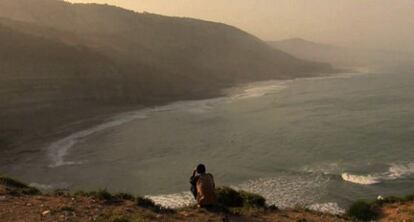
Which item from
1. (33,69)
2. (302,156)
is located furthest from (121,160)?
(33,69)

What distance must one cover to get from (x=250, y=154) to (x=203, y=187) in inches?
991

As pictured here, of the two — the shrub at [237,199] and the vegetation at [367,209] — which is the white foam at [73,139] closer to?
the shrub at [237,199]

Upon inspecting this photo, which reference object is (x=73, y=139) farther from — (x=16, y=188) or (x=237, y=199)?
(x=237, y=199)

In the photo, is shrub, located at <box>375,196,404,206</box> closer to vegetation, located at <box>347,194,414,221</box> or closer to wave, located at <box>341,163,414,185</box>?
vegetation, located at <box>347,194,414,221</box>

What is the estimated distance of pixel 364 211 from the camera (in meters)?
21.2

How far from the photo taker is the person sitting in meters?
14.9

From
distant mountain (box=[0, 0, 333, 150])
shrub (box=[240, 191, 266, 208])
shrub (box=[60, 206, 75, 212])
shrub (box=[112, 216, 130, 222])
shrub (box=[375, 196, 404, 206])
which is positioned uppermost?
distant mountain (box=[0, 0, 333, 150])

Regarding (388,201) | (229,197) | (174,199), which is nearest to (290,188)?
(174,199)

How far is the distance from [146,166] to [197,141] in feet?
33.3

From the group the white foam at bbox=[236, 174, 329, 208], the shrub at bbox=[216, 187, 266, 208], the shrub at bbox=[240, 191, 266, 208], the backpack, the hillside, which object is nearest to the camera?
the hillside

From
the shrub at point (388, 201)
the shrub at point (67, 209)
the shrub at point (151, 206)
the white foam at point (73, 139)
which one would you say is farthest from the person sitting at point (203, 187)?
the white foam at point (73, 139)

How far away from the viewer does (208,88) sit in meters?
104

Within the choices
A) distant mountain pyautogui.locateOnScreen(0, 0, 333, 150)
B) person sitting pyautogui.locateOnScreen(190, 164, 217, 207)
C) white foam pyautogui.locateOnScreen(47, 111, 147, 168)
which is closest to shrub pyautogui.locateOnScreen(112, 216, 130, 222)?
person sitting pyautogui.locateOnScreen(190, 164, 217, 207)

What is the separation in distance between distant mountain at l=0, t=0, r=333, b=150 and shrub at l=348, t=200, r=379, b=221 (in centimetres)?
3989
